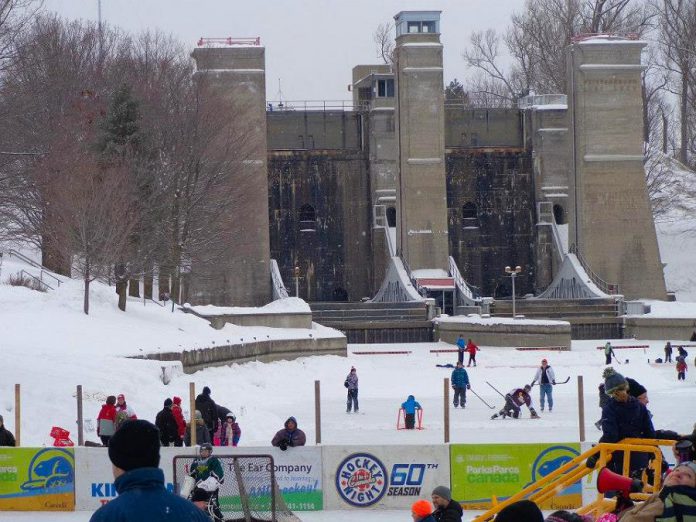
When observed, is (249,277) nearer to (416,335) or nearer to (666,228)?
(416,335)

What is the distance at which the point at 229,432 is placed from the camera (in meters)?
18.6

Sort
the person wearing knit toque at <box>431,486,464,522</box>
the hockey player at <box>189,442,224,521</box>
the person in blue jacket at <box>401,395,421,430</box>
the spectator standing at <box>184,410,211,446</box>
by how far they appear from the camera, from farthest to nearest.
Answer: the person in blue jacket at <box>401,395,421,430</box> < the spectator standing at <box>184,410,211,446</box> < the hockey player at <box>189,442,224,521</box> < the person wearing knit toque at <box>431,486,464,522</box>

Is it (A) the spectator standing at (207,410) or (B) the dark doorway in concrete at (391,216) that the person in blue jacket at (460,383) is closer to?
(A) the spectator standing at (207,410)

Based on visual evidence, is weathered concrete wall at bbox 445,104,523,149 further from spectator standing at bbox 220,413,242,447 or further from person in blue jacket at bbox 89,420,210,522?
person in blue jacket at bbox 89,420,210,522

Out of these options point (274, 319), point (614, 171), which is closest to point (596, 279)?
point (614, 171)

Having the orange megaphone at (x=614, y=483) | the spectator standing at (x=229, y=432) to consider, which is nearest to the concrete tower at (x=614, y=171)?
the spectator standing at (x=229, y=432)

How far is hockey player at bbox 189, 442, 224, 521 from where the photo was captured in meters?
11.9

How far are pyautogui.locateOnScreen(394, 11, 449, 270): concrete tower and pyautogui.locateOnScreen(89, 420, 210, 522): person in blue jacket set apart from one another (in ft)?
161

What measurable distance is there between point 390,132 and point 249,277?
1019cm

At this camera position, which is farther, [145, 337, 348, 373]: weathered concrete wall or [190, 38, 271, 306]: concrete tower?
[190, 38, 271, 306]: concrete tower

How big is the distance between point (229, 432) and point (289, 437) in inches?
136

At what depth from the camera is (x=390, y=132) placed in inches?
2309

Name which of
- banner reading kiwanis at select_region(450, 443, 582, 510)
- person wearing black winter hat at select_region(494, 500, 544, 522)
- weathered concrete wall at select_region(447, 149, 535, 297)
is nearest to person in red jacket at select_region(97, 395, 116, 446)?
banner reading kiwanis at select_region(450, 443, 582, 510)

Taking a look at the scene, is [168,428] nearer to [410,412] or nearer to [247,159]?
[410,412]
